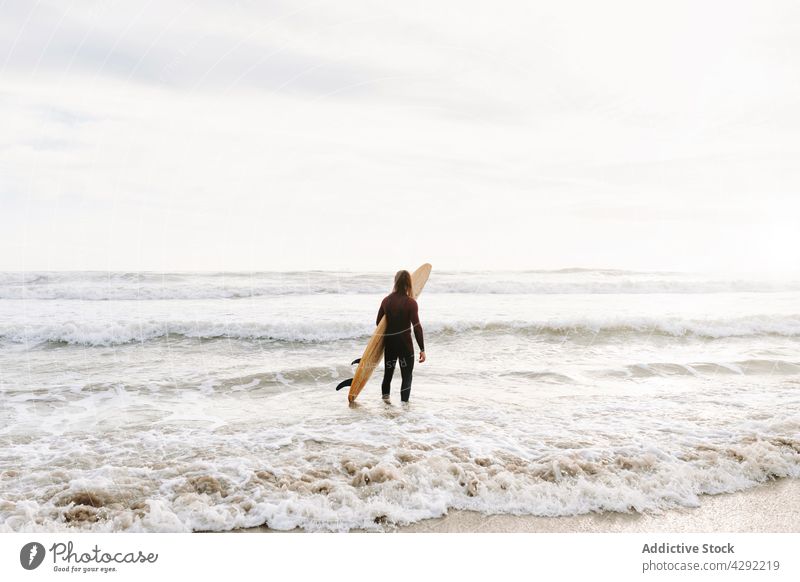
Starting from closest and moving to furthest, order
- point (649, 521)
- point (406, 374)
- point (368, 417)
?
point (649, 521) → point (368, 417) → point (406, 374)

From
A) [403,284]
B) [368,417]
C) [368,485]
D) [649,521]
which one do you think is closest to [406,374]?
[368,417]

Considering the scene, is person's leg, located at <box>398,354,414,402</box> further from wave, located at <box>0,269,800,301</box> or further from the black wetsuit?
wave, located at <box>0,269,800,301</box>

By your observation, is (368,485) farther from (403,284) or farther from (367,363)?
(403,284)

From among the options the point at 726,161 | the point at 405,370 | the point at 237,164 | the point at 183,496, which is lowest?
the point at 183,496

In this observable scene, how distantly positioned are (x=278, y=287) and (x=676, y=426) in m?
18.1

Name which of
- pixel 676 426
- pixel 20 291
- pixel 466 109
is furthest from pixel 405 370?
pixel 20 291

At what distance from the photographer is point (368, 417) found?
682 centimetres

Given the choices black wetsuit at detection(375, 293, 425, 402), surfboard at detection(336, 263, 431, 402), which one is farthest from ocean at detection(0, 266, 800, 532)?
black wetsuit at detection(375, 293, 425, 402)

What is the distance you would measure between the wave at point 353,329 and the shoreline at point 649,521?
9.68 meters

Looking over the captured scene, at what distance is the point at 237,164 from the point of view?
41.1 ft

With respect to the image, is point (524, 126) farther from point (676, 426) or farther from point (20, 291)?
point (20, 291)

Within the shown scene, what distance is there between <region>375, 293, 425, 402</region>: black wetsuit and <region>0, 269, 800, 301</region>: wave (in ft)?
46.2

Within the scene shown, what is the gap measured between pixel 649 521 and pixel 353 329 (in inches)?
412

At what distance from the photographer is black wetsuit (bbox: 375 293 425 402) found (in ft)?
23.9
